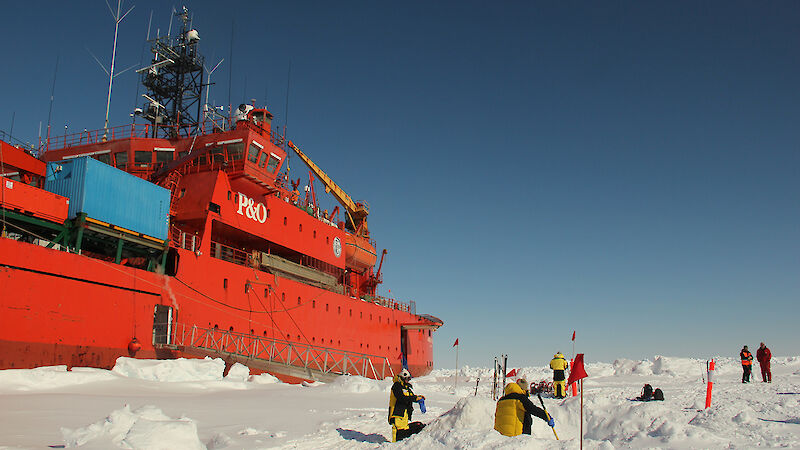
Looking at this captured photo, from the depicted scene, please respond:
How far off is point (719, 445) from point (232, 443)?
6529 millimetres

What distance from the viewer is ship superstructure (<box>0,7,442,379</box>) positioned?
15844mm

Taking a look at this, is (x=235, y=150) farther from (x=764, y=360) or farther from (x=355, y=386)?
(x=764, y=360)

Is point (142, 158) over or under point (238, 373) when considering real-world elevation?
over

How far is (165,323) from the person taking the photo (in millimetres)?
18984

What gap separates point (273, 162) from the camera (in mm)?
26969

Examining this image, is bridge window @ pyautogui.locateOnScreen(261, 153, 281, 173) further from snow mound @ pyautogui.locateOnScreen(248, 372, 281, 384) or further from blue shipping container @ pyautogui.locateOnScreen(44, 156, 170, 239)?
snow mound @ pyautogui.locateOnScreen(248, 372, 281, 384)

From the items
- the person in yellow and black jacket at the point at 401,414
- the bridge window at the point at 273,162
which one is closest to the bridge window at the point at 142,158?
the bridge window at the point at 273,162

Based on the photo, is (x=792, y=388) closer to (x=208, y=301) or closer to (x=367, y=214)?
(x=208, y=301)

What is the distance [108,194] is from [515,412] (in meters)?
15.1

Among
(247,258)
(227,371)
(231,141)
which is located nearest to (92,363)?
(227,371)

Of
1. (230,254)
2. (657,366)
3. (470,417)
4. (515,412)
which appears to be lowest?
(657,366)

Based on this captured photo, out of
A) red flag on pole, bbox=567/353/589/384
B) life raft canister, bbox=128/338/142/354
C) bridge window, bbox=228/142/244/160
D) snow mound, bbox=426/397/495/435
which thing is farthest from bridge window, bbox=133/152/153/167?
red flag on pole, bbox=567/353/589/384

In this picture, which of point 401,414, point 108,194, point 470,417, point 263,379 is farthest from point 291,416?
point 108,194

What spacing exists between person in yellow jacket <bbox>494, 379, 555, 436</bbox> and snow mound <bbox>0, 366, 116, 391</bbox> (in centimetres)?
1036
